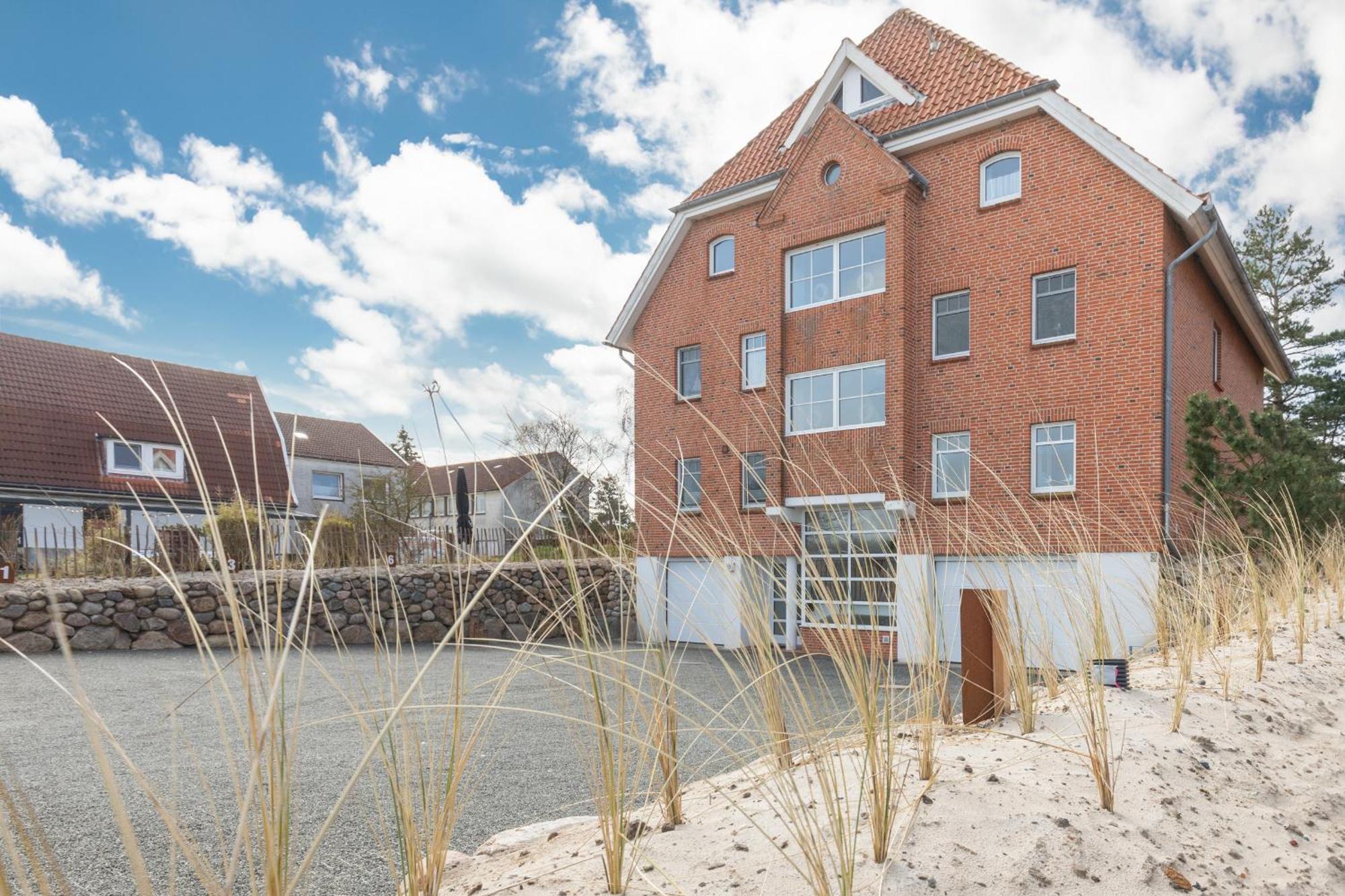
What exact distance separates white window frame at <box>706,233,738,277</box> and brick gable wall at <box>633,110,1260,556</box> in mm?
105

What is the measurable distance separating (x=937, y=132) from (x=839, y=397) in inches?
189

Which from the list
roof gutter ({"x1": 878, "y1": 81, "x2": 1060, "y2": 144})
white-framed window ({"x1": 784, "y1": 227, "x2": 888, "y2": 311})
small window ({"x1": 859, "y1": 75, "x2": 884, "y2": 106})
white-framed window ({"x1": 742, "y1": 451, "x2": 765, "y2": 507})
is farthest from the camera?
small window ({"x1": 859, "y1": 75, "x2": 884, "y2": 106})

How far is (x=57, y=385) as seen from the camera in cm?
2012

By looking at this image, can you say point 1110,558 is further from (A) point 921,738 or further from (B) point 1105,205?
(A) point 921,738

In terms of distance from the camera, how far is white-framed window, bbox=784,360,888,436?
46.3 ft

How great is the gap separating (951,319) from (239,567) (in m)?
12.6

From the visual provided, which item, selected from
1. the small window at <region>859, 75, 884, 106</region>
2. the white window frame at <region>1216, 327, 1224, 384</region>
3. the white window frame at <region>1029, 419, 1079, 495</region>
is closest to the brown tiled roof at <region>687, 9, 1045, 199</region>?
the small window at <region>859, 75, 884, 106</region>

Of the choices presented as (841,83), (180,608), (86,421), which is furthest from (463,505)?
(86,421)

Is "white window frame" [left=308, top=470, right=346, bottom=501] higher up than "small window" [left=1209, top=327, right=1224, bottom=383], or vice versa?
"small window" [left=1209, top=327, right=1224, bottom=383]

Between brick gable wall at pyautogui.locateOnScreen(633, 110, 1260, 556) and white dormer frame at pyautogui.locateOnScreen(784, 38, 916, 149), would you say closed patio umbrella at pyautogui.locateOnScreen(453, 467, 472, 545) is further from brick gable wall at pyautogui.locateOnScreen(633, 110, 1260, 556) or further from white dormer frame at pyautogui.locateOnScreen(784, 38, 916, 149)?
white dormer frame at pyautogui.locateOnScreen(784, 38, 916, 149)

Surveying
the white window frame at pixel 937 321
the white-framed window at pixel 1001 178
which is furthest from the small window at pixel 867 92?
the white window frame at pixel 937 321

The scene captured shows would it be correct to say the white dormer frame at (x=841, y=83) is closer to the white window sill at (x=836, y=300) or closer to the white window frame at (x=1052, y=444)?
the white window sill at (x=836, y=300)

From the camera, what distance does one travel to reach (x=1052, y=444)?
1177 cm

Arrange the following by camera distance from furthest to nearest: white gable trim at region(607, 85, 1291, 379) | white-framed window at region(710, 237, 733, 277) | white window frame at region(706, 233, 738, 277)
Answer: white-framed window at region(710, 237, 733, 277), white window frame at region(706, 233, 738, 277), white gable trim at region(607, 85, 1291, 379)
